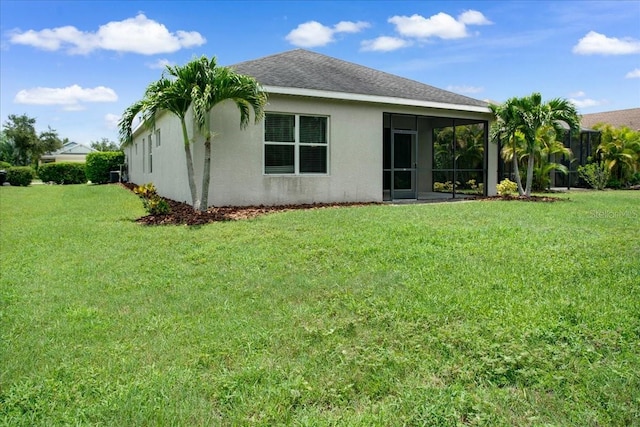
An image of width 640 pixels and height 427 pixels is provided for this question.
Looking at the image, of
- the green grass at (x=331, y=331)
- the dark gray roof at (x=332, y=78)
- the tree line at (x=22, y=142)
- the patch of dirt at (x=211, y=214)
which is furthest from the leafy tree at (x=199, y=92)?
the tree line at (x=22, y=142)

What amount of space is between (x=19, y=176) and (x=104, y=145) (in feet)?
147

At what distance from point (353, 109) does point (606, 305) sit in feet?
33.9

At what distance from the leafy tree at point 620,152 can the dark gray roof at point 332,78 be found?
452 inches

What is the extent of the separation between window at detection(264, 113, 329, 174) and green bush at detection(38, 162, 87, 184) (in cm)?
2419

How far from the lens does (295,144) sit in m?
13.0

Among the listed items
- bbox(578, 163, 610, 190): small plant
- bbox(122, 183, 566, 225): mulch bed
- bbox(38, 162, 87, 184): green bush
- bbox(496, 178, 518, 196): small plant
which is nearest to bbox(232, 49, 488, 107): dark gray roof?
bbox(496, 178, 518, 196): small plant

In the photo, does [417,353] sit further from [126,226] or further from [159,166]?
[159,166]

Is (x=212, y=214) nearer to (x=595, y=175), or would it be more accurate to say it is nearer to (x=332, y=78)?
(x=332, y=78)

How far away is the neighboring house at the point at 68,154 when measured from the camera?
54.7 meters

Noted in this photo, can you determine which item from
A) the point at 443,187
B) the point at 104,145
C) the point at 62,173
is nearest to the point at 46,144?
the point at 104,145

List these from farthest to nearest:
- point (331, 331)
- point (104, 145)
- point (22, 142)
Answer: point (104, 145) → point (22, 142) → point (331, 331)

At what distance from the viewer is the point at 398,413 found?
2.90 meters

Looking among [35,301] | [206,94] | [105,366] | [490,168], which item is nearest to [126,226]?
[206,94]

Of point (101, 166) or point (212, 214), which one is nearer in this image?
point (212, 214)
